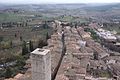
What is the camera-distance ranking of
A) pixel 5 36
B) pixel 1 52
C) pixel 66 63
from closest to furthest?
1. pixel 66 63
2. pixel 1 52
3. pixel 5 36

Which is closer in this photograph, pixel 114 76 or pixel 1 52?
pixel 114 76

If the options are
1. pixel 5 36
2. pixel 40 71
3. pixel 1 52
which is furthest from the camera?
pixel 5 36

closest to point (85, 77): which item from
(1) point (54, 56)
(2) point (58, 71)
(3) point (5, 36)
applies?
(2) point (58, 71)

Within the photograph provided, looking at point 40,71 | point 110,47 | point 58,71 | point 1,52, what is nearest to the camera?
point 40,71

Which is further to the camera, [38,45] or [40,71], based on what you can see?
[38,45]

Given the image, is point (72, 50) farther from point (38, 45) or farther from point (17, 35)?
point (17, 35)

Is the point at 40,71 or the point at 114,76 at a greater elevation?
the point at 40,71

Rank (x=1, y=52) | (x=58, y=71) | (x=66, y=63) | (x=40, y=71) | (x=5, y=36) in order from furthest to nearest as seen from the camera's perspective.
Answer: (x=5, y=36) → (x=1, y=52) → (x=66, y=63) → (x=58, y=71) → (x=40, y=71)

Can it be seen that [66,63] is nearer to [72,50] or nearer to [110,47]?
[72,50]

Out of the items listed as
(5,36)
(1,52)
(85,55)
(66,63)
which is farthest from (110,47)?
(5,36)
